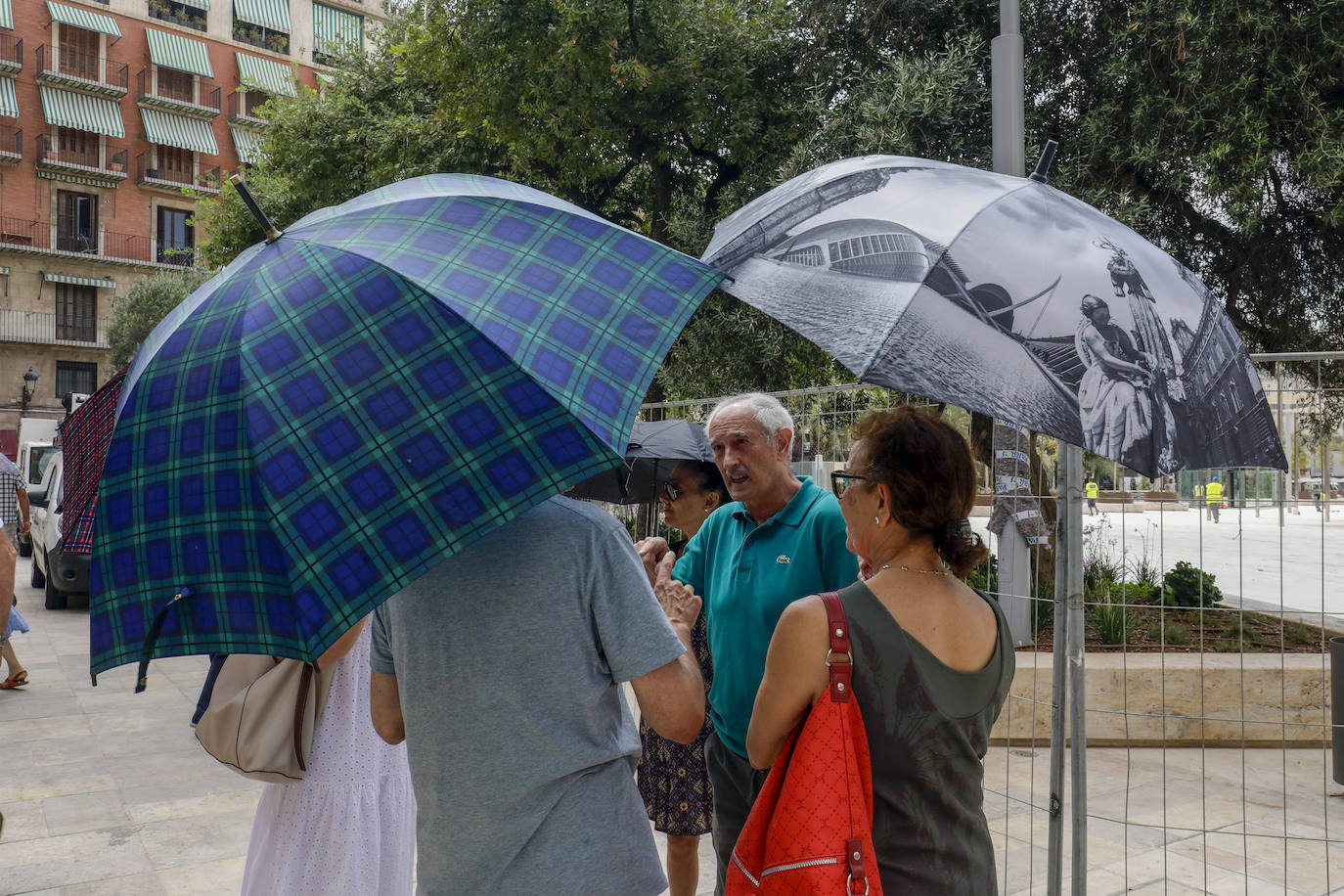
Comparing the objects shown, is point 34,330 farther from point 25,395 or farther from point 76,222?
point 76,222

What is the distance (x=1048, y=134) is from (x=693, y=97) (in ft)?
10.8

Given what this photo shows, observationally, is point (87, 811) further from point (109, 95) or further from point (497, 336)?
point (109, 95)

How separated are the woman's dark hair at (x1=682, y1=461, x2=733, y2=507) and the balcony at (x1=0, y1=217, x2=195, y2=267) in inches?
1519

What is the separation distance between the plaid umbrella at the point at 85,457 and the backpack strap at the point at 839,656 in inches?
57.1

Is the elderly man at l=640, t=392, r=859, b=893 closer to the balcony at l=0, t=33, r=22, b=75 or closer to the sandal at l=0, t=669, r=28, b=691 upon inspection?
the sandal at l=0, t=669, r=28, b=691

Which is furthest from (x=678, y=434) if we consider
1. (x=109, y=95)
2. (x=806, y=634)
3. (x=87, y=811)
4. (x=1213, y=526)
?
(x=109, y=95)

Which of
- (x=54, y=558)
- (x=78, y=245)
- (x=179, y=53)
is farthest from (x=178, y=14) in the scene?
(x=54, y=558)

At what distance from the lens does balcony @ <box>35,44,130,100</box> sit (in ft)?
130

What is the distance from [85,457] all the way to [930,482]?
183 cm

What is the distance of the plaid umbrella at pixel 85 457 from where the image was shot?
2.22m

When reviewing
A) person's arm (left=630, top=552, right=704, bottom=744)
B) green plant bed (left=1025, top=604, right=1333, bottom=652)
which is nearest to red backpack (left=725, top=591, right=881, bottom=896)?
person's arm (left=630, top=552, right=704, bottom=744)

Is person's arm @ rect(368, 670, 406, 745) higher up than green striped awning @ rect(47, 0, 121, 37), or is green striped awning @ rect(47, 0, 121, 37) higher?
green striped awning @ rect(47, 0, 121, 37)

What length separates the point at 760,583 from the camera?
2.97m

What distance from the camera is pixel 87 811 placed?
215 inches
